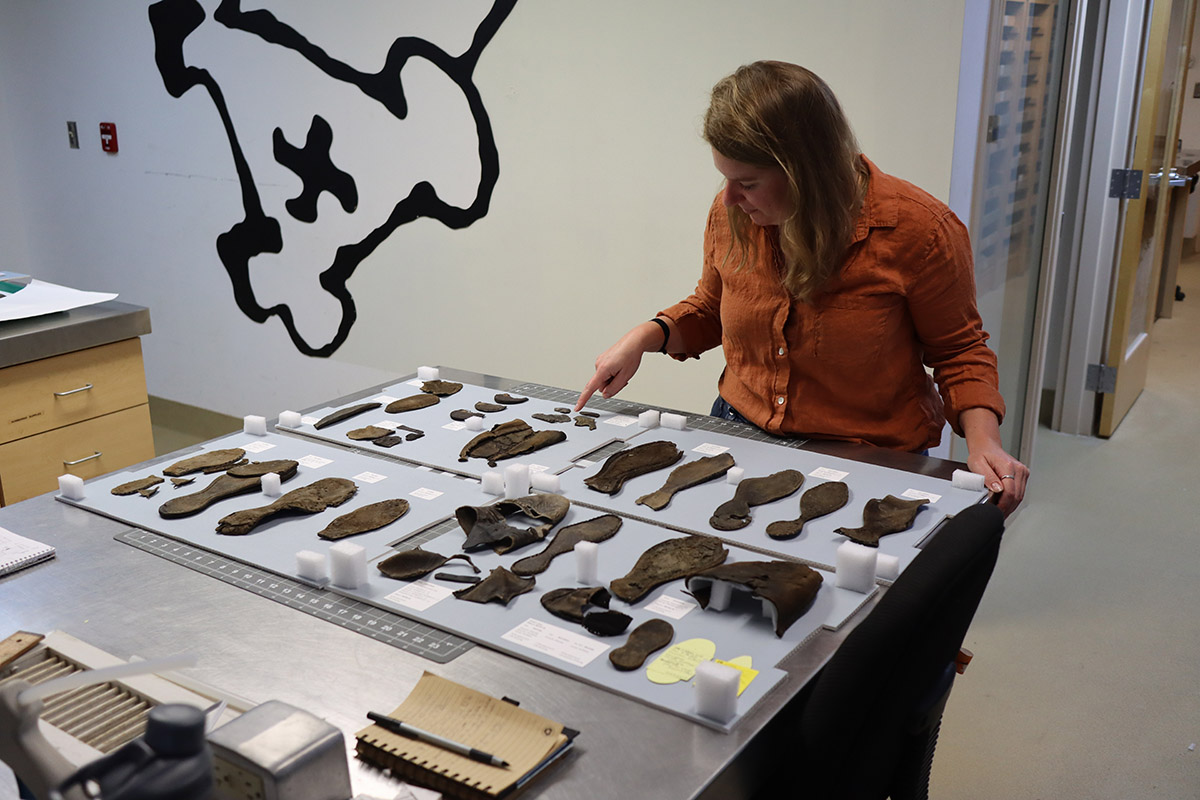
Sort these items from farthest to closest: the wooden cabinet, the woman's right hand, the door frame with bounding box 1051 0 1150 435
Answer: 1. the door frame with bounding box 1051 0 1150 435
2. the wooden cabinet
3. the woman's right hand

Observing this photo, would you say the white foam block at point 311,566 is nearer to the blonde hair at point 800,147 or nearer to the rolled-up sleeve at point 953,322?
the blonde hair at point 800,147

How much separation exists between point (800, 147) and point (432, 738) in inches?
43.4

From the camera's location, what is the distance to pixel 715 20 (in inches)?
106

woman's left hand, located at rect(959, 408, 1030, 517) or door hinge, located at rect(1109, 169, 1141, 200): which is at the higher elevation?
door hinge, located at rect(1109, 169, 1141, 200)

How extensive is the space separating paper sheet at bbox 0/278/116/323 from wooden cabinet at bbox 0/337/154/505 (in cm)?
12

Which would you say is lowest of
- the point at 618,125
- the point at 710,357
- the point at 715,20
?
the point at 710,357

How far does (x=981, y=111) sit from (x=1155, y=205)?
226 centimetres

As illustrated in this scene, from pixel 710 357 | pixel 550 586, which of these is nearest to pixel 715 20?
pixel 710 357

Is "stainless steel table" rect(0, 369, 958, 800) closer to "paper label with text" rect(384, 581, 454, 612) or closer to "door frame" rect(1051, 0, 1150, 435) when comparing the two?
"paper label with text" rect(384, 581, 454, 612)

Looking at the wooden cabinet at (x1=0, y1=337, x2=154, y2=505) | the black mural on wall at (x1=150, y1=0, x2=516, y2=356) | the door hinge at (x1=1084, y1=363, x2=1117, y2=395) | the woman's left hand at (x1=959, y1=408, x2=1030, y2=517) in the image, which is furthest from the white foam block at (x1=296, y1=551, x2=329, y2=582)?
the door hinge at (x1=1084, y1=363, x2=1117, y2=395)

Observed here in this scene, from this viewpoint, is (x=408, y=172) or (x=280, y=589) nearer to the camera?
(x=280, y=589)

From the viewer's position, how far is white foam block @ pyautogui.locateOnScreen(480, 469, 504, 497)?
1.55m

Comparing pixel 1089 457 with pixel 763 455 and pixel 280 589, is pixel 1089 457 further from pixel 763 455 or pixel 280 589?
pixel 280 589

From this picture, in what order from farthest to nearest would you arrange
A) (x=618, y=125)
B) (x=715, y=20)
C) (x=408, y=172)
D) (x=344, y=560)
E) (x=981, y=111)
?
(x=408, y=172)
(x=618, y=125)
(x=715, y=20)
(x=981, y=111)
(x=344, y=560)
